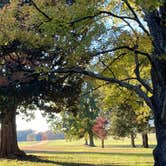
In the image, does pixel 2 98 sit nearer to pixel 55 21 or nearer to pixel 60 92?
pixel 60 92

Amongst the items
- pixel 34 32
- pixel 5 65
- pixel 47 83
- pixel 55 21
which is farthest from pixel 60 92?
pixel 55 21

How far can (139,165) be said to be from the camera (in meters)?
30.0

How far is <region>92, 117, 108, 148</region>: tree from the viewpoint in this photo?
3683 inches

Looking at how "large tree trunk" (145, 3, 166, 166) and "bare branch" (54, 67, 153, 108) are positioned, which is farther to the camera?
"bare branch" (54, 67, 153, 108)

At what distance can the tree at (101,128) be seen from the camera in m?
93.5

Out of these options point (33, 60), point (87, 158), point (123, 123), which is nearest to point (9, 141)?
point (87, 158)

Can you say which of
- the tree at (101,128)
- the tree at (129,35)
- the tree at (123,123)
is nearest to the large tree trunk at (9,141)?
the tree at (129,35)

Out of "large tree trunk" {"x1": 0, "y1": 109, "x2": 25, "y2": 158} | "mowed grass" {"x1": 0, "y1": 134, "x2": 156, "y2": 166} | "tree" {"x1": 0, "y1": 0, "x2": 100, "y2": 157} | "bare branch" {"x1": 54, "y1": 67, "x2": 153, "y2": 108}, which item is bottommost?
"mowed grass" {"x1": 0, "y1": 134, "x2": 156, "y2": 166}

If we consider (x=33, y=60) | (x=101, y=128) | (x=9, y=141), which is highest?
(x=33, y=60)

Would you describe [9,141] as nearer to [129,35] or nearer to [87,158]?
[87,158]

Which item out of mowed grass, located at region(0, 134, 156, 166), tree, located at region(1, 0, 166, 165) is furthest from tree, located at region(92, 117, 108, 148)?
tree, located at region(1, 0, 166, 165)

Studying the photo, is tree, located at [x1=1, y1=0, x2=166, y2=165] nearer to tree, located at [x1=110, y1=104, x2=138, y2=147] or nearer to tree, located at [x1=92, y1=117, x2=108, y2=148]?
tree, located at [x1=110, y1=104, x2=138, y2=147]

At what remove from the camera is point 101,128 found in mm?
95250

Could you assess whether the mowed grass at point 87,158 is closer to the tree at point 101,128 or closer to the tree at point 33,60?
the tree at point 33,60
